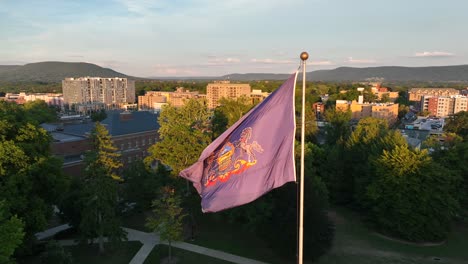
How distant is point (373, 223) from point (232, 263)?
15.5 metres

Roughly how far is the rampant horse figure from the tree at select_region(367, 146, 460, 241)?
24.1 meters

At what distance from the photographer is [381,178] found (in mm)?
31844

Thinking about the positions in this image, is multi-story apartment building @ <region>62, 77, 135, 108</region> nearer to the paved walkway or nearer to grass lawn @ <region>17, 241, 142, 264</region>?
the paved walkway

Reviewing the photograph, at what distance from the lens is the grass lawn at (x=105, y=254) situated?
26205mm

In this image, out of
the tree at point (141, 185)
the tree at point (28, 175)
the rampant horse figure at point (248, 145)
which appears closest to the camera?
the rampant horse figure at point (248, 145)

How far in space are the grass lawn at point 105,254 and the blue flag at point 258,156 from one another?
1880 centimetres

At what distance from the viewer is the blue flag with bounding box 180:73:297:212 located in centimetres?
978

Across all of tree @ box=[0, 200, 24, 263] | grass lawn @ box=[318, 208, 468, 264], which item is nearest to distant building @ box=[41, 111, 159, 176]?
tree @ box=[0, 200, 24, 263]

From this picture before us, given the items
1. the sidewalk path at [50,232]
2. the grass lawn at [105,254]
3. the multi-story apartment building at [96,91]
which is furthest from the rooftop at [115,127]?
the multi-story apartment building at [96,91]

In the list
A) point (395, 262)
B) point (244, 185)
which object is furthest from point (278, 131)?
point (395, 262)

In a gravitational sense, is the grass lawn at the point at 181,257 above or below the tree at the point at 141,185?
below

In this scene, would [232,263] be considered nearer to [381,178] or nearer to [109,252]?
[109,252]

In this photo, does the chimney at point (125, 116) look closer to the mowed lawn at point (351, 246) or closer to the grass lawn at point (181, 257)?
the mowed lawn at point (351, 246)

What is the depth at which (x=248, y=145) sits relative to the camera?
1030cm
